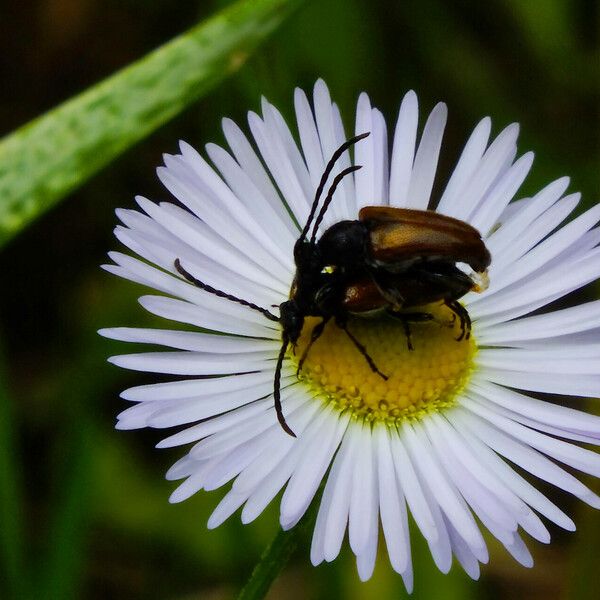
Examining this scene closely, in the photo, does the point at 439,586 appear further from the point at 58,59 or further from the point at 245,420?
the point at 58,59

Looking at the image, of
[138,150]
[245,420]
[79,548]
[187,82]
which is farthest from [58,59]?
[245,420]

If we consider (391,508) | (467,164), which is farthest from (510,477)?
(467,164)

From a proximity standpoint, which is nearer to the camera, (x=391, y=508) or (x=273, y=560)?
(x=273, y=560)

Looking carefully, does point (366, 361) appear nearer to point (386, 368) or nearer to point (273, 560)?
point (386, 368)

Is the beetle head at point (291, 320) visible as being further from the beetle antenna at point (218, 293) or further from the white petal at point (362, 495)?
the white petal at point (362, 495)

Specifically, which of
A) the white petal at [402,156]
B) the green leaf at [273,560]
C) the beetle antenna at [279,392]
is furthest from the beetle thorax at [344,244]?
the green leaf at [273,560]
